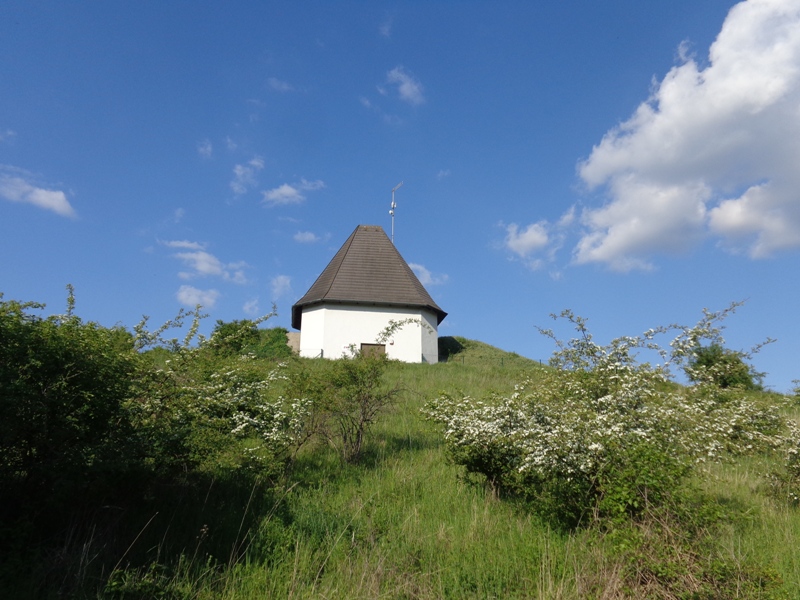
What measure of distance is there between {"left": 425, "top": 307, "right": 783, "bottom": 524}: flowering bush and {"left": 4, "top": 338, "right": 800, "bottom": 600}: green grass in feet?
1.49

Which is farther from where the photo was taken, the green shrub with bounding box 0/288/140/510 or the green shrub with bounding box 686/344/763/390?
the green shrub with bounding box 686/344/763/390

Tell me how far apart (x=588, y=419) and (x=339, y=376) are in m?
4.21

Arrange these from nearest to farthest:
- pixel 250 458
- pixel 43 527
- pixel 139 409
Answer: pixel 43 527 → pixel 139 409 → pixel 250 458

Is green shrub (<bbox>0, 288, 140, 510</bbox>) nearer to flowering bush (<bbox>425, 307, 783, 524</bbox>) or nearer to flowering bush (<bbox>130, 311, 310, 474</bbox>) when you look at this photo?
flowering bush (<bbox>130, 311, 310, 474</bbox>)

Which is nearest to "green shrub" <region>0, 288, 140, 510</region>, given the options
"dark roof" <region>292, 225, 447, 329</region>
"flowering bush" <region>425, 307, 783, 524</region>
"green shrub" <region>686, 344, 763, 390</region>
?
"flowering bush" <region>425, 307, 783, 524</region>

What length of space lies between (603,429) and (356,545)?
2972 millimetres

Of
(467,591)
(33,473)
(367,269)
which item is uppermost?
(367,269)

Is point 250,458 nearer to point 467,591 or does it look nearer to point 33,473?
point 33,473

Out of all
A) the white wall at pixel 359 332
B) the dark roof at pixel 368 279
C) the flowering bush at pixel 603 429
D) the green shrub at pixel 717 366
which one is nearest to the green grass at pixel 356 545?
the flowering bush at pixel 603 429

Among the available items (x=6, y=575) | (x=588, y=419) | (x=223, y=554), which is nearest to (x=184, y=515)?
(x=223, y=554)

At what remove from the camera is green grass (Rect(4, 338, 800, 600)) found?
480 cm

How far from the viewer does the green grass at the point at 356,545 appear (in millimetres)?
4801

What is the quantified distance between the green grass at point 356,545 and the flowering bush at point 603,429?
455mm

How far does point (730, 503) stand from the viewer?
23.9 feet
